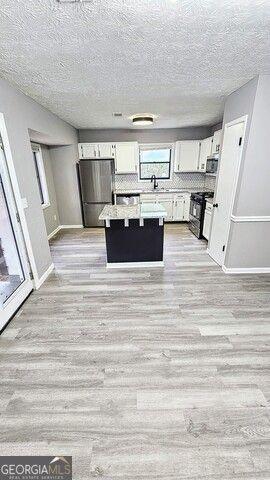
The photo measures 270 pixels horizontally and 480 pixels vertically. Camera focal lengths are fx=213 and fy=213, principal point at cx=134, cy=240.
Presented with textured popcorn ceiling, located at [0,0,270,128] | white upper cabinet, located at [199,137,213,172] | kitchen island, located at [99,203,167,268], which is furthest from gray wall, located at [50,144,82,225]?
white upper cabinet, located at [199,137,213,172]

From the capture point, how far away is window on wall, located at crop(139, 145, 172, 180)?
592 cm

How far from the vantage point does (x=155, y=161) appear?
19.8 feet

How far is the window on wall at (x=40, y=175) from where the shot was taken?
4.69m

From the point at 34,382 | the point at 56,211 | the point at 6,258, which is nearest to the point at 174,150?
the point at 56,211

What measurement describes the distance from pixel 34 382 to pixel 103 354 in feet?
1.85

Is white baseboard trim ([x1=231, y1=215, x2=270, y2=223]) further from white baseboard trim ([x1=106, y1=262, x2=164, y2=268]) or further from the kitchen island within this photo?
white baseboard trim ([x1=106, y1=262, x2=164, y2=268])

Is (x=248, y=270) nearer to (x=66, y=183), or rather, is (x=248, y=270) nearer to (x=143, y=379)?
(x=143, y=379)

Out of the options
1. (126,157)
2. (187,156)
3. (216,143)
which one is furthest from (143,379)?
(187,156)

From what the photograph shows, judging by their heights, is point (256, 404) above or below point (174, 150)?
below

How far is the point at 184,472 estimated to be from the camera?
3.81ft

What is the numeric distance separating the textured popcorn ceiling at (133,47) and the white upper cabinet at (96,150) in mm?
2525

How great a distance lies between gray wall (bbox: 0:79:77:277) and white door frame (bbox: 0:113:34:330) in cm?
9

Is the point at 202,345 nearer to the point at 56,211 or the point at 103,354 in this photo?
the point at 103,354

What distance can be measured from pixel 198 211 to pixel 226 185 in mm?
1516
